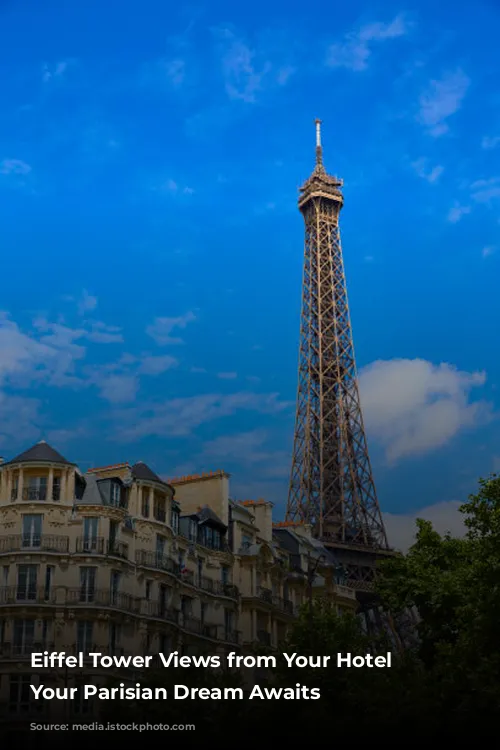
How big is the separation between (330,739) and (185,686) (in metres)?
7.06

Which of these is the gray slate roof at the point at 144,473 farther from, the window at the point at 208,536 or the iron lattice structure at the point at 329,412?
the iron lattice structure at the point at 329,412

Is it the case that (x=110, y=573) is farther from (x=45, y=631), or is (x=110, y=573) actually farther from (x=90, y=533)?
(x=45, y=631)

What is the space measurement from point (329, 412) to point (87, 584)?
238 ft

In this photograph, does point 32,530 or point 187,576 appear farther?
point 187,576

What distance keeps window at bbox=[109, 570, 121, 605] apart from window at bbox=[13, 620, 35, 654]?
395cm

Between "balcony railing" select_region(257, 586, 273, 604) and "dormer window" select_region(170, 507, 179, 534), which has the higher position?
"dormer window" select_region(170, 507, 179, 534)

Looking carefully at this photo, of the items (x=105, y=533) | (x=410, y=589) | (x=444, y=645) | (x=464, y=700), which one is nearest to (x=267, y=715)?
(x=464, y=700)

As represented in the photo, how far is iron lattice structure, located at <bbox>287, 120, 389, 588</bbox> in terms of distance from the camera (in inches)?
4523

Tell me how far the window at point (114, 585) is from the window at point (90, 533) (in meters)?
1.54

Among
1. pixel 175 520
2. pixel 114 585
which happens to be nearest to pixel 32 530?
pixel 114 585

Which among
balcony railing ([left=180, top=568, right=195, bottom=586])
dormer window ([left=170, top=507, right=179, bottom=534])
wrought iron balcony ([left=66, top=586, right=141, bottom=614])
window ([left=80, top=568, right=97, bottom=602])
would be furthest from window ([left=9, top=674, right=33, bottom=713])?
dormer window ([left=170, top=507, right=179, bottom=534])

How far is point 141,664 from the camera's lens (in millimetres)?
54469

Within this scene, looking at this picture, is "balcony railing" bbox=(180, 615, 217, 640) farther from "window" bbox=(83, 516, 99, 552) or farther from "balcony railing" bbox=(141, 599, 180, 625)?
"window" bbox=(83, 516, 99, 552)

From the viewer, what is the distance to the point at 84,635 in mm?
53438
